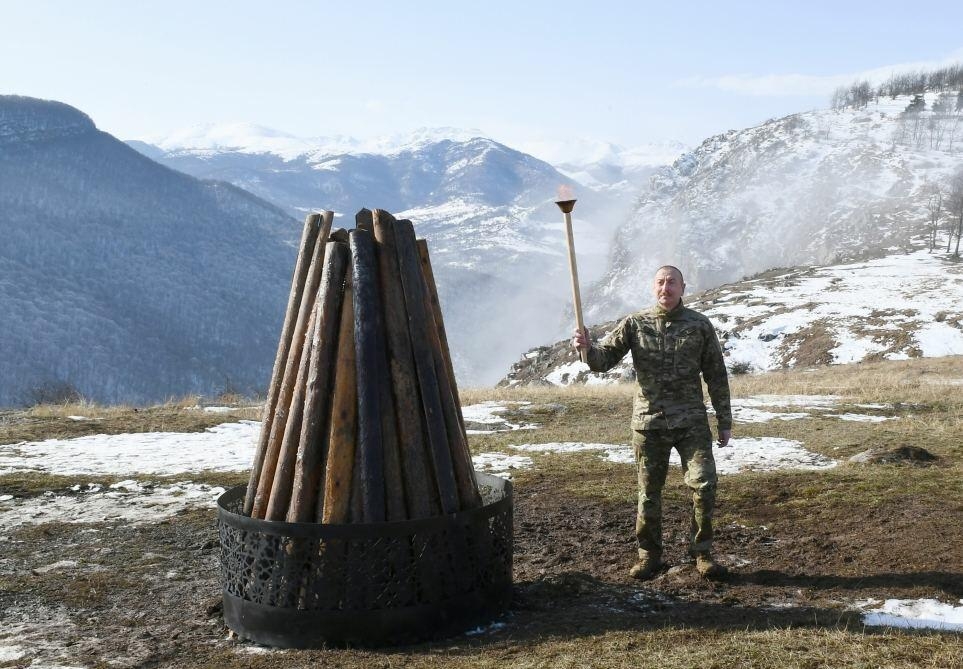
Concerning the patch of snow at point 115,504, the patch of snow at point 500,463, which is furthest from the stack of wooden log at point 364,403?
the patch of snow at point 500,463

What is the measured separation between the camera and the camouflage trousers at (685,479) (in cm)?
577

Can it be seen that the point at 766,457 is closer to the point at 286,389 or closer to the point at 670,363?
the point at 670,363

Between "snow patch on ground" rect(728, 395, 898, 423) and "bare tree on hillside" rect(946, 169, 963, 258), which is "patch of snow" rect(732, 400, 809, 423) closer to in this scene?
"snow patch on ground" rect(728, 395, 898, 423)

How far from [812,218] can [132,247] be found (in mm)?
100974

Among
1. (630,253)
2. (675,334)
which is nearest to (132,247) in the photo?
(630,253)

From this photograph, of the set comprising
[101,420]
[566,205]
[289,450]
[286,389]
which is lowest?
[101,420]

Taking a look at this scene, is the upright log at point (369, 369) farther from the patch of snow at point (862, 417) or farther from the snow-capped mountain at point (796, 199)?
the snow-capped mountain at point (796, 199)

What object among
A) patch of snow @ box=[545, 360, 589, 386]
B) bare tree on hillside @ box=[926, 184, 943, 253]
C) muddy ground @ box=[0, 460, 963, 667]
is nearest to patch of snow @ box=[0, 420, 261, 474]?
muddy ground @ box=[0, 460, 963, 667]

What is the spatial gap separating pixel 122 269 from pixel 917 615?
120924 mm

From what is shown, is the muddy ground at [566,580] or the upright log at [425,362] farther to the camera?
the upright log at [425,362]

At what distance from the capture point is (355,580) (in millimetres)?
4641

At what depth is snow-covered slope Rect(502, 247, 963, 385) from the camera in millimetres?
40656

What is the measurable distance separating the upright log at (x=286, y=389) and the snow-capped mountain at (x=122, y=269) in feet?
247

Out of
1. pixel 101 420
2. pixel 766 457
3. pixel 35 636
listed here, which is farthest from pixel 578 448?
pixel 101 420
